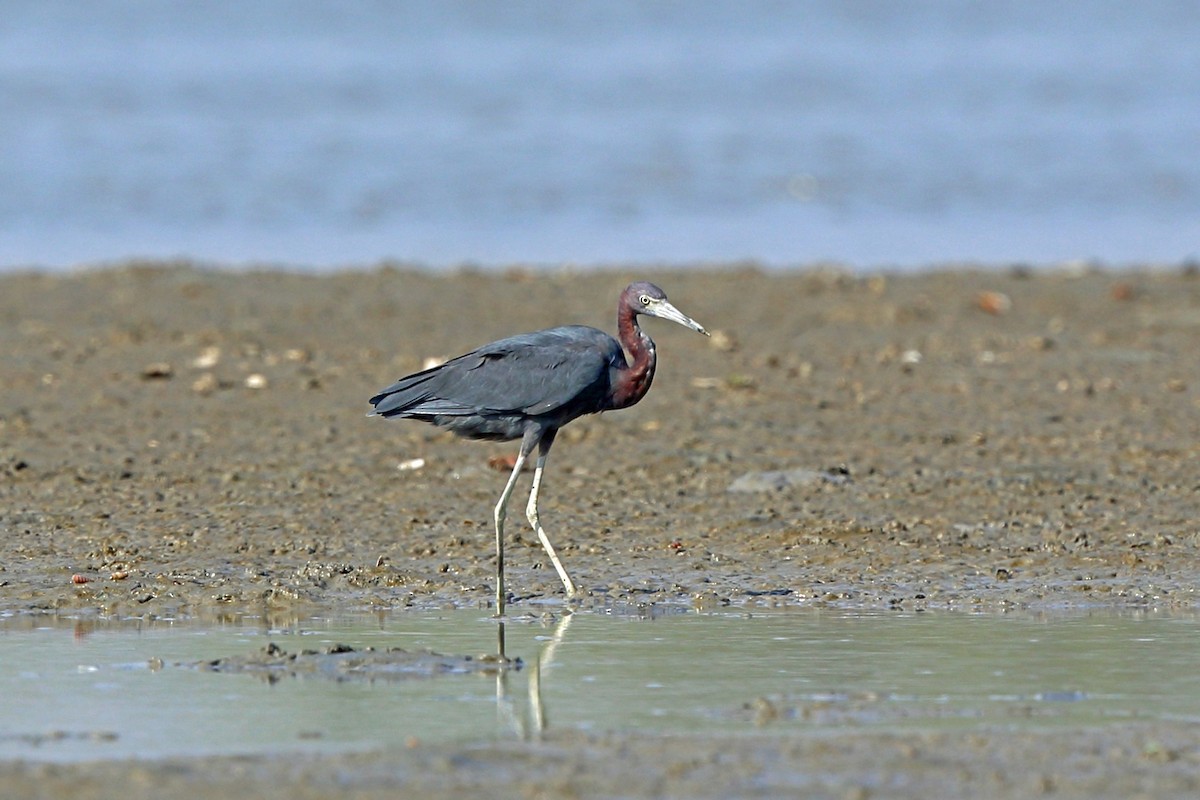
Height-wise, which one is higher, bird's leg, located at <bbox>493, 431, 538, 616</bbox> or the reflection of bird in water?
bird's leg, located at <bbox>493, 431, 538, 616</bbox>

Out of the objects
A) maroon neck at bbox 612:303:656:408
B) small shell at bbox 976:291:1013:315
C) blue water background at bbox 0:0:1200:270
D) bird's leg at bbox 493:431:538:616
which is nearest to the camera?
bird's leg at bbox 493:431:538:616

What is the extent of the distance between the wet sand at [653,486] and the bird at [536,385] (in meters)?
0.68

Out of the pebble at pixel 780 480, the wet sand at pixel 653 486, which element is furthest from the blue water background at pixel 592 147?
the pebble at pixel 780 480

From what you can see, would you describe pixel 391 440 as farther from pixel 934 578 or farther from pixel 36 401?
pixel 934 578

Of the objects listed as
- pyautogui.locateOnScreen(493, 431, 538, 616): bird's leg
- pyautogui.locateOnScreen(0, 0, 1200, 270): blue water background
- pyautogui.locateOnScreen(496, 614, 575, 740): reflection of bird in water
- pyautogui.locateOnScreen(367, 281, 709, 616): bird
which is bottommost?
pyautogui.locateOnScreen(496, 614, 575, 740): reflection of bird in water

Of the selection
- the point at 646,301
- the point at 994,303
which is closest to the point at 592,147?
the point at 994,303

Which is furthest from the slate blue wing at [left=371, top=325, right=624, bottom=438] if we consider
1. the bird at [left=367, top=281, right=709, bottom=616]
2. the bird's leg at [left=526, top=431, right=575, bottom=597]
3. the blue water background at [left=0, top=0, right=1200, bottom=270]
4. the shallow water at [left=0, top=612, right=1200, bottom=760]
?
the blue water background at [left=0, top=0, right=1200, bottom=270]

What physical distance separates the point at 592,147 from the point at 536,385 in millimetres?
21650

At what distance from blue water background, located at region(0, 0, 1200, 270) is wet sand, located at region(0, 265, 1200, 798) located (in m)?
5.04

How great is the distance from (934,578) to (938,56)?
135ft

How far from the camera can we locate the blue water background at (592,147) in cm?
2303

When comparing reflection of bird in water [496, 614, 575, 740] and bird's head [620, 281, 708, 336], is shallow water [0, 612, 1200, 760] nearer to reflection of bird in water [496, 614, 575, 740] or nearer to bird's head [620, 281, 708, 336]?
reflection of bird in water [496, 614, 575, 740]

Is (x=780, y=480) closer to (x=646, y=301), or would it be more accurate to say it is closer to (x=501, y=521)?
(x=646, y=301)

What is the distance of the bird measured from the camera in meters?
9.14
